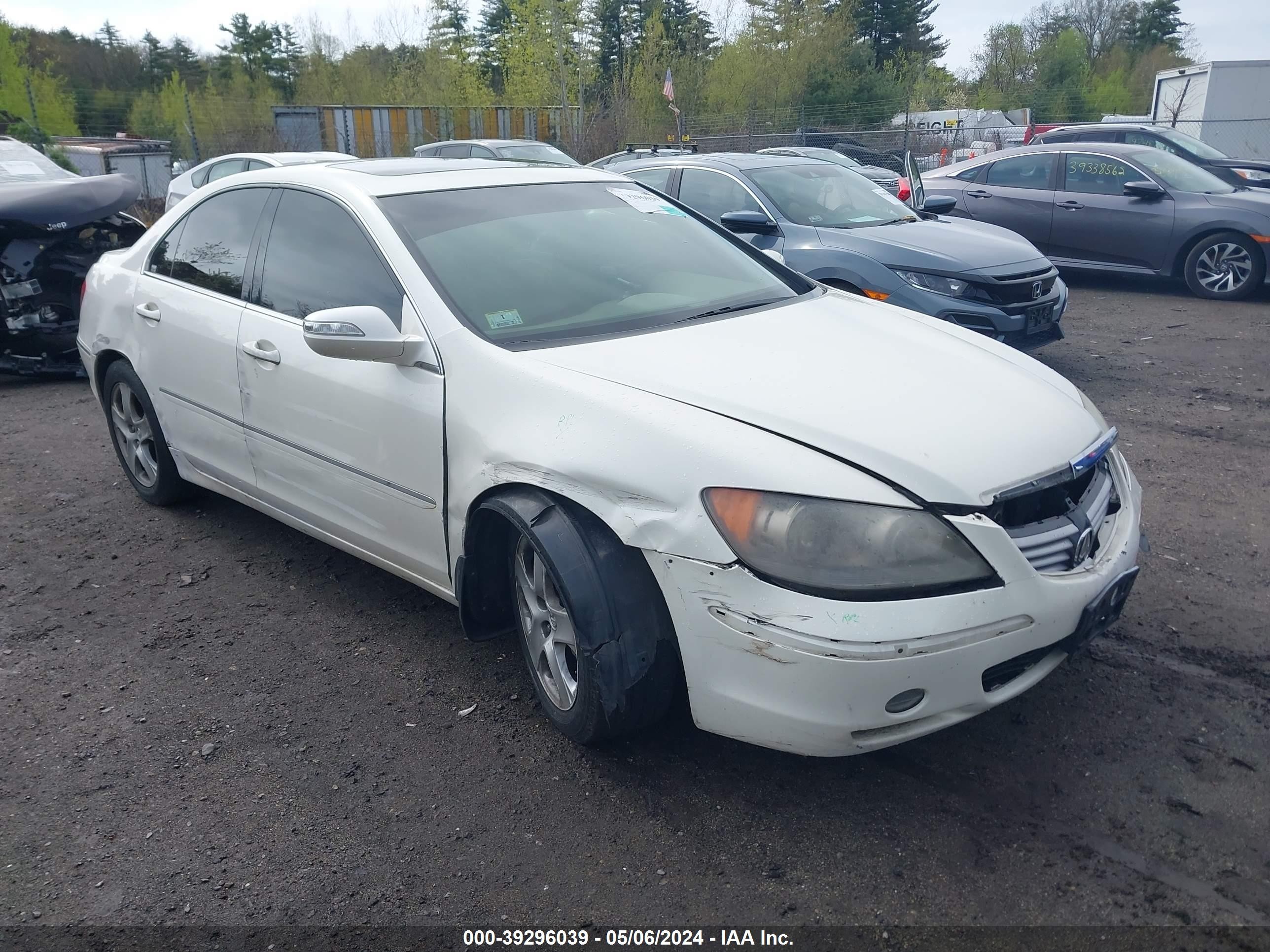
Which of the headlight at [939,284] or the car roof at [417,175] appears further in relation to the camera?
the headlight at [939,284]

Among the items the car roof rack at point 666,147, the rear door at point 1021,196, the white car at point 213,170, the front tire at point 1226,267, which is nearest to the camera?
the front tire at point 1226,267

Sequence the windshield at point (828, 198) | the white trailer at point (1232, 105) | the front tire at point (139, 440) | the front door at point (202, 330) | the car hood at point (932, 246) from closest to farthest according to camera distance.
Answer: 1. the front door at point (202, 330)
2. the front tire at point (139, 440)
3. the car hood at point (932, 246)
4. the windshield at point (828, 198)
5. the white trailer at point (1232, 105)

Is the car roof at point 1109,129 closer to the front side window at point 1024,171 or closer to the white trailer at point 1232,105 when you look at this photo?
the front side window at point 1024,171

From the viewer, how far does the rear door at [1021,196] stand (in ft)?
35.3

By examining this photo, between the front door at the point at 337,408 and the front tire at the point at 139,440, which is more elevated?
the front door at the point at 337,408

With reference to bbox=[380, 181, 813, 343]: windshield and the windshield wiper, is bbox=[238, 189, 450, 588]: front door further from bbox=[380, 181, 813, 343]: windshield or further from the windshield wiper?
the windshield wiper

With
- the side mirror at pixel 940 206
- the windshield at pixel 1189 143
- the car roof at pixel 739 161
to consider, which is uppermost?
the windshield at pixel 1189 143

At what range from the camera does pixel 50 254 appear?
771cm

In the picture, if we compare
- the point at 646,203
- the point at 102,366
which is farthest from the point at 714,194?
the point at 102,366

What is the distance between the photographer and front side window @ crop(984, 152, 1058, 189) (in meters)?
10.8

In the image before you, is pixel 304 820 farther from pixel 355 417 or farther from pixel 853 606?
pixel 853 606

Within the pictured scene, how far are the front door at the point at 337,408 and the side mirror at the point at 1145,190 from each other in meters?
8.82

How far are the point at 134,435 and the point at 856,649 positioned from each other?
3971 mm

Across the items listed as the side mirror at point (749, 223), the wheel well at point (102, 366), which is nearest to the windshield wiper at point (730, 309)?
the wheel well at point (102, 366)
